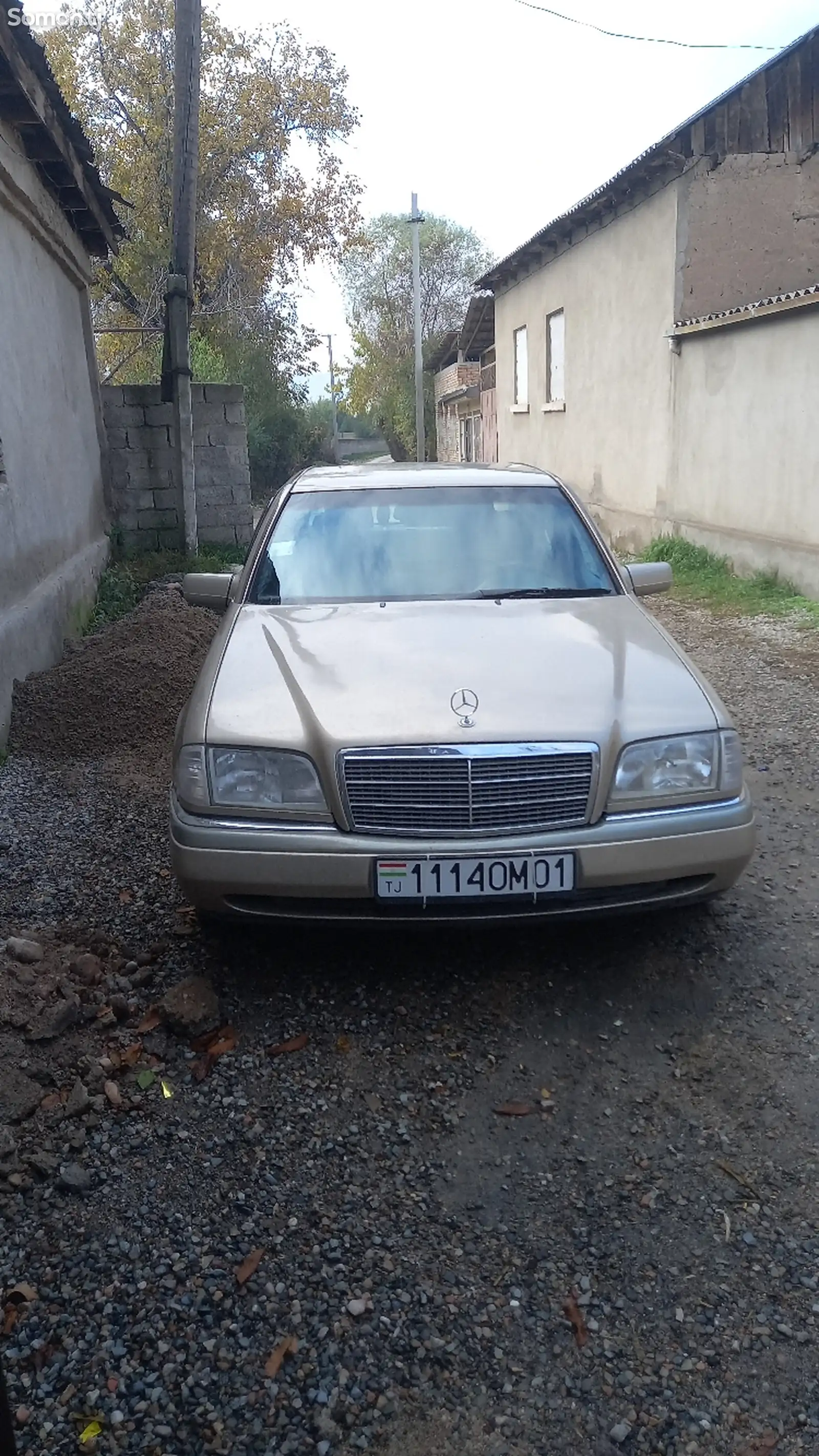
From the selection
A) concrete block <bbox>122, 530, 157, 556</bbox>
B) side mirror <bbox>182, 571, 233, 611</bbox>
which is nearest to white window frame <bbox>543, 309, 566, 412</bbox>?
concrete block <bbox>122, 530, 157, 556</bbox>

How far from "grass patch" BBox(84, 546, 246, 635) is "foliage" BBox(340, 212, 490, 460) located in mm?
35214

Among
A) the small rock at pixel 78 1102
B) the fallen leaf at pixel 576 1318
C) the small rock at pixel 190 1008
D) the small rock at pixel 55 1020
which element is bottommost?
the fallen leaf at pixel 576 1318

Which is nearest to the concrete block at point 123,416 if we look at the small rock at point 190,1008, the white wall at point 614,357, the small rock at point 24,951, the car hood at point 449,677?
the white wall at point 614,357

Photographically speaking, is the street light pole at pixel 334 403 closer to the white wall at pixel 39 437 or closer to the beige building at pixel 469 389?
the beige building at pixel 469 389

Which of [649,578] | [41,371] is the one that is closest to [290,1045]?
[649,578]

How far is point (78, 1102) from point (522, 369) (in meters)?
20.6

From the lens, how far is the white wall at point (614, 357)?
1280 cm

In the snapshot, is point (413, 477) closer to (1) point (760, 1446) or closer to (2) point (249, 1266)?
(2) point (249, 1266)

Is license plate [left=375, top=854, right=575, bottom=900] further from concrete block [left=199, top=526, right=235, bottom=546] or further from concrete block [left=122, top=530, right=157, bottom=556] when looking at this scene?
concrete block [left=199, top=526, right=235, bottom=546]

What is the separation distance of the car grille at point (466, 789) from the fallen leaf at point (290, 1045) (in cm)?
60

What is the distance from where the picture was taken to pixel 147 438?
11.0 m

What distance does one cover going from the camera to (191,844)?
3014 mm

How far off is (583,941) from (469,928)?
23.1 inches

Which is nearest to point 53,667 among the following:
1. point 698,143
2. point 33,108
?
point 33,108
